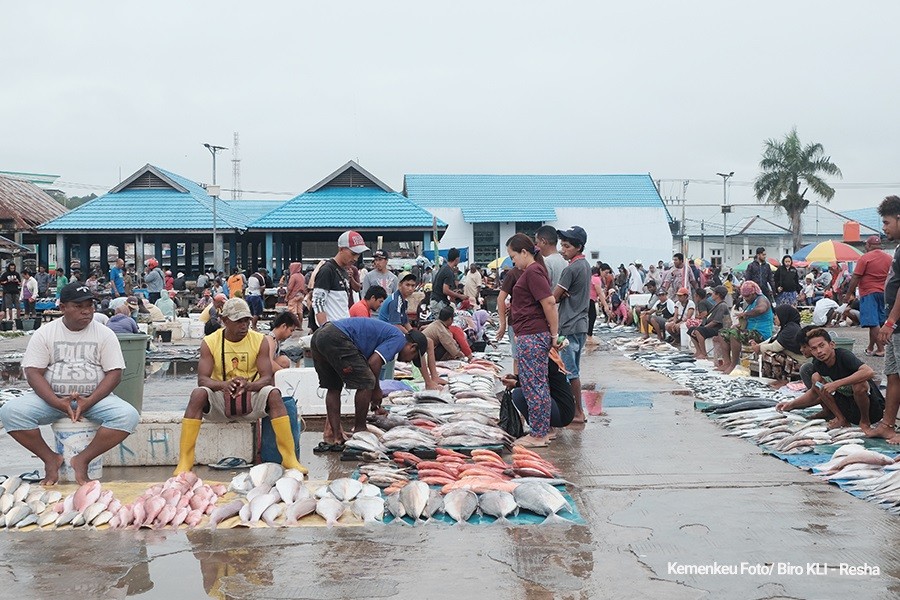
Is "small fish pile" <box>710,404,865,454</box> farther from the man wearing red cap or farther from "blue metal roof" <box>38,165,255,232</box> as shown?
"blue metal roof" <box>38,165,255,232</box>

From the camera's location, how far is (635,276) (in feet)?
96.3

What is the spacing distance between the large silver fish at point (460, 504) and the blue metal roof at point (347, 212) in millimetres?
29061

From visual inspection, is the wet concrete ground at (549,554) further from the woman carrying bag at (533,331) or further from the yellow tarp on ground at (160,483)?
the woman carrying bag at (533,331)

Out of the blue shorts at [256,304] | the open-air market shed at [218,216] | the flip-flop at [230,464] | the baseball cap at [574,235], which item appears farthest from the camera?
the open-air market shed at [218,216]

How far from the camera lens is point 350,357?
820cm

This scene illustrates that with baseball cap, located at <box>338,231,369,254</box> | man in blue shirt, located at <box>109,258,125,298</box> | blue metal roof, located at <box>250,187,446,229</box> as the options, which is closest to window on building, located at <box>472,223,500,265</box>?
blue metal roof, located at <box>250,187,446,229</box>

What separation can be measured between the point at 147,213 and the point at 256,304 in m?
12.5

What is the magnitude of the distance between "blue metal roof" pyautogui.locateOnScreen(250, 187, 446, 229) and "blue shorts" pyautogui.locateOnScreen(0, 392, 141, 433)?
1099 inches

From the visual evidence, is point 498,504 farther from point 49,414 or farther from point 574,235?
A: point 574,235

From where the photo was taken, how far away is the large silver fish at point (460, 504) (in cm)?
590

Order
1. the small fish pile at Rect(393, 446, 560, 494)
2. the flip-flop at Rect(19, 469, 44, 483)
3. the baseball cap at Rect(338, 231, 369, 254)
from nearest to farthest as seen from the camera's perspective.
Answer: the small fish pile at Rect(393, 446, 560, 494)
the flip-flop at Rect(19, 469, 44, 483)
the baseball cap at Rect(338, 231, 369, 254)

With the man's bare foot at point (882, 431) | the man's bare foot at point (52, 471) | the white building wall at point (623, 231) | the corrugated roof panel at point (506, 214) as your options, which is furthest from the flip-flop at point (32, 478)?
the white building wall at point (623, 231)

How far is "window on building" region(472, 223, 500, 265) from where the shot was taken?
45.5 m

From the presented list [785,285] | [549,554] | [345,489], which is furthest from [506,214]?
[549,554]
